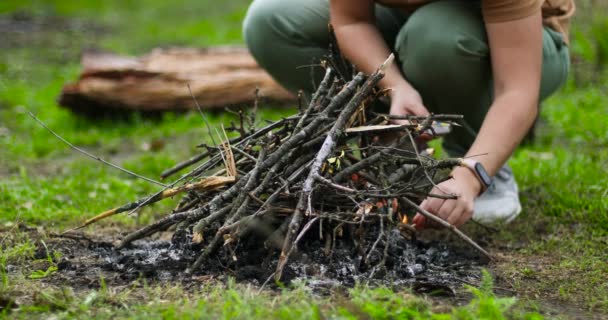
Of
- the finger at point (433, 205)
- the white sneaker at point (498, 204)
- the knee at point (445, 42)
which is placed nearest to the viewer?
the finger at point (433, 205)

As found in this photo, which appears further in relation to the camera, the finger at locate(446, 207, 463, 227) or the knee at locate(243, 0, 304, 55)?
the knee at locate(243, 0, 304, 55)

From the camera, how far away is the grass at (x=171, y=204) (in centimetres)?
198

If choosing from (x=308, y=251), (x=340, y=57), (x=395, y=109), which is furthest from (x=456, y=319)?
(x=340, y=57)

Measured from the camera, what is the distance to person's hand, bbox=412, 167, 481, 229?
236cm

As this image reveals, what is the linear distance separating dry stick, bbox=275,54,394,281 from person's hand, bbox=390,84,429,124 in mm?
103

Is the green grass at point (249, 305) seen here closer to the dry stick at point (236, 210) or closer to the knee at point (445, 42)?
the dry stick at point (236, 210)

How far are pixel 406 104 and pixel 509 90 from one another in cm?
36

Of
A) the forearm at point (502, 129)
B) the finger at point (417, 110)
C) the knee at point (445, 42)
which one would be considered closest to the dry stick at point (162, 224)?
the finger at point (417, 110)

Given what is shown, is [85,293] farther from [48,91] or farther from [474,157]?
[48,91]

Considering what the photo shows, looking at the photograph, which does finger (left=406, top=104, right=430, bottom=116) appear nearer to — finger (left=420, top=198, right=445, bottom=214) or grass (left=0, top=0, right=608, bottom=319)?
finger (left=420, top=198, right=445, bottom=214)

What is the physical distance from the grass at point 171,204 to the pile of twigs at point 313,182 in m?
0.25

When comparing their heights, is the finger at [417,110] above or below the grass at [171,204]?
above

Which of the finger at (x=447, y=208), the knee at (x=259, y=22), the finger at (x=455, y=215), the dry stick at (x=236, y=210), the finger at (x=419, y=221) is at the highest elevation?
the knee at (x=259, y=22)

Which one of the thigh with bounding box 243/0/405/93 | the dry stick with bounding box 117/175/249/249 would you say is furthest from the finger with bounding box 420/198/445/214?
the thigh with bounding box 243/0/405/93
